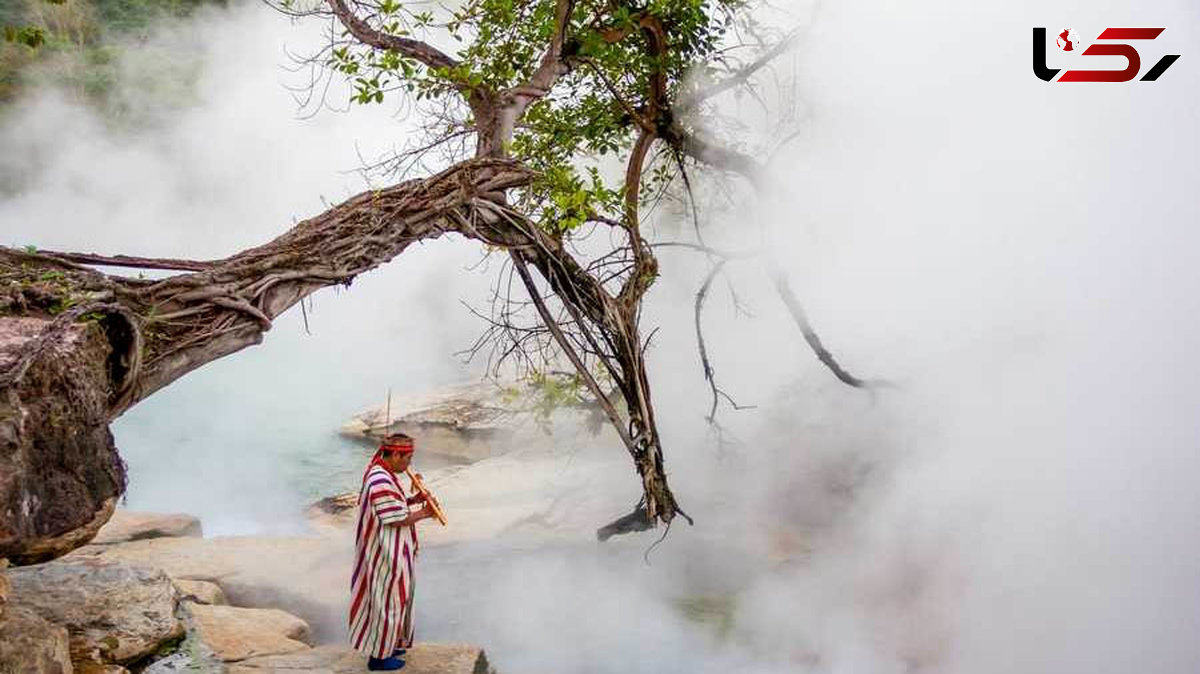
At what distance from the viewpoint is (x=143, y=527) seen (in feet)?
22.0

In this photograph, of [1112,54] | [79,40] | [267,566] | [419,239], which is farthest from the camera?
[79,40]

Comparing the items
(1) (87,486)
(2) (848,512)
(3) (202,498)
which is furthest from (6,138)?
(1) (87,486)

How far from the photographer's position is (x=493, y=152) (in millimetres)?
4332

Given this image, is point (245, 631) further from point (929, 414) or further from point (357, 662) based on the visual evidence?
point (929, 414)

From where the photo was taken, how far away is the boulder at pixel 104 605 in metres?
3.73

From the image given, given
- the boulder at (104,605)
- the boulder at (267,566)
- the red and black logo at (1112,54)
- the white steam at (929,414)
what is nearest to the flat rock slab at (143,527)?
the boulder at (267,566)

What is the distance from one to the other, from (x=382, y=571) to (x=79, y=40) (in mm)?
14125

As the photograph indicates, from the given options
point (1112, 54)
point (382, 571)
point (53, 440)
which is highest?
point (1112, 54)

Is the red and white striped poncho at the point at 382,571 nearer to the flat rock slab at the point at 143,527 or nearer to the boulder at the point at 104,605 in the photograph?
the boulder at the point at 104,605

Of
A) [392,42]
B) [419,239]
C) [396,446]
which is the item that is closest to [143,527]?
[396,446]

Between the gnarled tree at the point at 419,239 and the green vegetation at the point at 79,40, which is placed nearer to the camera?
Result: the gnarled tree at the point at 419,239

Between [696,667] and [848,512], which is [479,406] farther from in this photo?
[696,667]

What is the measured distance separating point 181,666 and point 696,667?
2.39 m

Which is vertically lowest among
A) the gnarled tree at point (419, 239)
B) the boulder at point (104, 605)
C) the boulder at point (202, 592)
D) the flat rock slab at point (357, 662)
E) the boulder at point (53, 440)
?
the flat rock slab at point (357, 662)
